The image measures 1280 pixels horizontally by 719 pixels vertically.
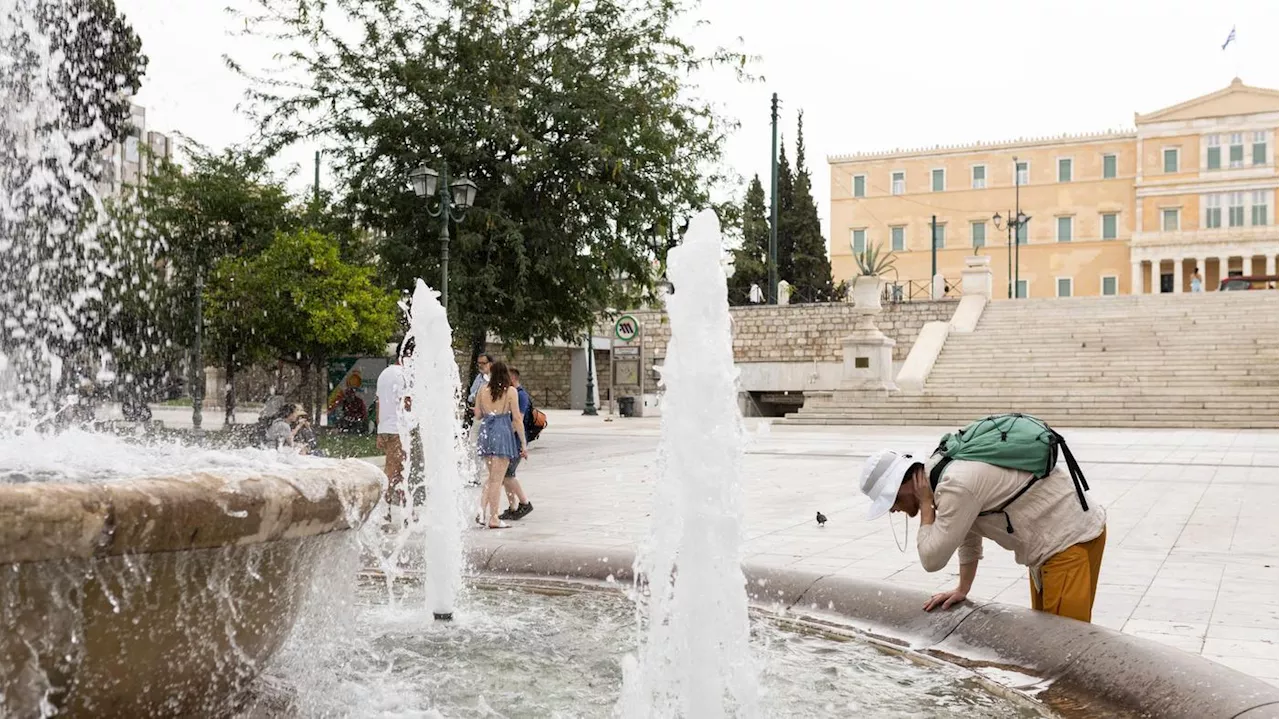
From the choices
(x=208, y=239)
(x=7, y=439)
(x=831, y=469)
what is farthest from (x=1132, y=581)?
(x=208, y=239)

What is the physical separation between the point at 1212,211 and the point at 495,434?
52297mm

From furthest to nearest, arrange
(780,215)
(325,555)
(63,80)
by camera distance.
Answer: (780,215) → (63,80) → (325,555)

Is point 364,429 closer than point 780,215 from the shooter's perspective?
Yes

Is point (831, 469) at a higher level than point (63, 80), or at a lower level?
lower

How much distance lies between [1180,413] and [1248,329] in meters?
6.45

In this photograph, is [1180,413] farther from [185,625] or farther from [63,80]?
[185,625]

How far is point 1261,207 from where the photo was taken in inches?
1989

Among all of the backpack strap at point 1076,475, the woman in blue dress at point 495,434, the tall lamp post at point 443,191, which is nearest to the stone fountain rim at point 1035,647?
the backpack strap at point 1076,475

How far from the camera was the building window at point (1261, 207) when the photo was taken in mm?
50344

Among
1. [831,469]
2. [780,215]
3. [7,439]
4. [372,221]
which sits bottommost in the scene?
[831,469]

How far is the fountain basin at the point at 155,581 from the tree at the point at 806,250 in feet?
159

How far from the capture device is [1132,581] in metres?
5.89

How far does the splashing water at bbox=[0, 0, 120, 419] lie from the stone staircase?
15048 millimetres

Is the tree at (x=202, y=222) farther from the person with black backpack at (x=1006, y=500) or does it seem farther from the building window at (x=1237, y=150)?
the building window at (x=1237, y=150)
